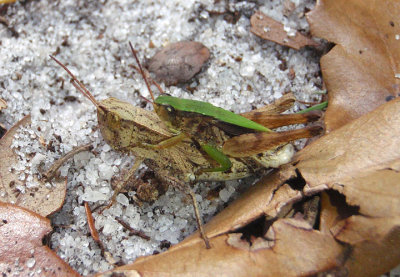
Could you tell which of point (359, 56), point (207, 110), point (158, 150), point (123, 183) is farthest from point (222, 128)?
point (359, 56)

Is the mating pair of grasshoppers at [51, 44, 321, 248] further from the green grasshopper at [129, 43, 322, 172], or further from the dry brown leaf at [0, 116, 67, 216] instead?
the dry brown leaf at [0, 116, 67, 216]

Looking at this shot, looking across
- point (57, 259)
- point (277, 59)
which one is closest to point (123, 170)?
point (57, 259)

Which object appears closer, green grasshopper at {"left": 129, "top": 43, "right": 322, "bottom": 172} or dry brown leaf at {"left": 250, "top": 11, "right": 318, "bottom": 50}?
green grasshopper at {"left": 129, "top": 43, "right": 322, "bottom": 172}

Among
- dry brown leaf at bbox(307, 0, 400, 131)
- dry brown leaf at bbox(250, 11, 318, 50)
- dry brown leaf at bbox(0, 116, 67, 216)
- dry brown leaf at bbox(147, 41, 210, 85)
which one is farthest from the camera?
dry brown leaf at bbox(250, 11, 318, 50)

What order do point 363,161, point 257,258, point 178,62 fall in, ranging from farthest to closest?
point 178,62 < point 363,161 < point 257,258

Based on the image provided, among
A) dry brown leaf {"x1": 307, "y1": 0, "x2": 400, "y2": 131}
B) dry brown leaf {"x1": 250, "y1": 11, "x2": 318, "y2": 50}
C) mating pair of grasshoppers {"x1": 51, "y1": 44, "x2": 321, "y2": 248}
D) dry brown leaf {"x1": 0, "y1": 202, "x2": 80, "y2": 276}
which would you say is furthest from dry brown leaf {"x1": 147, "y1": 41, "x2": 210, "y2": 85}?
dry brown leaf {"x1": 0, "y1": 202, "x2": 80, "y2": 276}

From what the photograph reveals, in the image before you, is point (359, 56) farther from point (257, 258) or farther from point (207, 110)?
point (257, 258)

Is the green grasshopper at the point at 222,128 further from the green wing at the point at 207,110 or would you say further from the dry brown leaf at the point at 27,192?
the dry brown leaf at the point at 27,192

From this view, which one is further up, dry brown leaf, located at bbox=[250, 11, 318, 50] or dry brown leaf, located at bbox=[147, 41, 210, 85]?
dry brown leaf, located at bbox=[250, 11, 318, 50]
